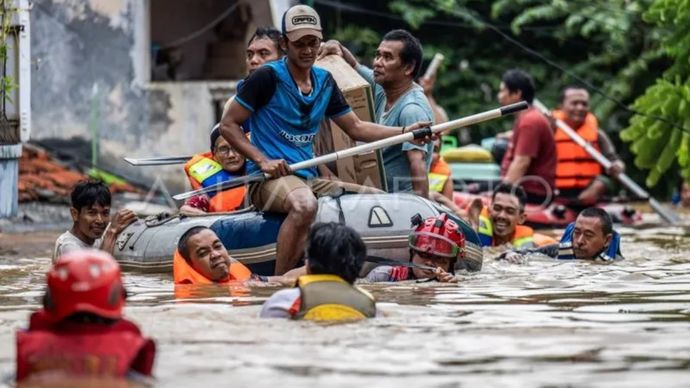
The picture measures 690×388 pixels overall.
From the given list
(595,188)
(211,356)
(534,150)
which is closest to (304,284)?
(211,356)

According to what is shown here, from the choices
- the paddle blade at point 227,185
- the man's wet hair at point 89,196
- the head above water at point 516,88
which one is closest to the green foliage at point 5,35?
the paddle blade at point 227,185

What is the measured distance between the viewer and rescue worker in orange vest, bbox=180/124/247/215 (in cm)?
1206

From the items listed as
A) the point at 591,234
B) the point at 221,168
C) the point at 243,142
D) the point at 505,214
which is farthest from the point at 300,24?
the point at 505,214

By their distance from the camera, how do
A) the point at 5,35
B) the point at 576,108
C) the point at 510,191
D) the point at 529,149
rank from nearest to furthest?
1. the point at 5,35
2. the point at 510,191
3. the point at 529,149
4. the point at 576,108

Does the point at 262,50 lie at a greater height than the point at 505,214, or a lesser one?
greater

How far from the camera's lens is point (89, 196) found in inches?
427

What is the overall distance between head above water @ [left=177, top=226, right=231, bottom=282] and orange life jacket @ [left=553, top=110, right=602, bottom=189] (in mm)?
8825

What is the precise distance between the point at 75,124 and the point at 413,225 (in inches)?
390

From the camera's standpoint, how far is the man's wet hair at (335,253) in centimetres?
788

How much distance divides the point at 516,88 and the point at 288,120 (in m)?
6.98

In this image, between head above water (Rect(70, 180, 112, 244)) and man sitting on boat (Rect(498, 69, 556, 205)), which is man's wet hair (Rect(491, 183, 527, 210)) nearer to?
man sitting on boat (Rect(498, 69, 556, 205))

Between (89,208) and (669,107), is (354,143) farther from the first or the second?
(669,107)

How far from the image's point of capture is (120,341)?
6.32 meters

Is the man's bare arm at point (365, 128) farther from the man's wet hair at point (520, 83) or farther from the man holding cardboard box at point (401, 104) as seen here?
the man's wet hair at point (520, 83)
